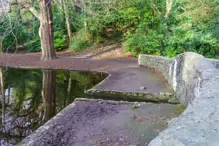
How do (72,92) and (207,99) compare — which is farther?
(72,92)

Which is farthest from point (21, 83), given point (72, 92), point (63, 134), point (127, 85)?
point (63, 134)

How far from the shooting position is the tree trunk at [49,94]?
6.08 m

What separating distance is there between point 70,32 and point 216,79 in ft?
54.4

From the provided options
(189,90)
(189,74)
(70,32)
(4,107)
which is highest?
(70,32)

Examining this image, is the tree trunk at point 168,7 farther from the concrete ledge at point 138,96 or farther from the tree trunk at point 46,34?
the concrete ledge at point 138,96

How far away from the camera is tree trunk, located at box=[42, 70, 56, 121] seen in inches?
240

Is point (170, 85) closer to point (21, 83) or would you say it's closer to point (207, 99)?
point (207, 99)

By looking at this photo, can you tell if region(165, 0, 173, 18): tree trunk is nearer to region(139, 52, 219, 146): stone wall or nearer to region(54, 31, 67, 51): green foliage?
region(54, 31, 67, 51): green foliage

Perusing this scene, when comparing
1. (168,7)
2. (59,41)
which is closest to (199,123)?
(168,7)

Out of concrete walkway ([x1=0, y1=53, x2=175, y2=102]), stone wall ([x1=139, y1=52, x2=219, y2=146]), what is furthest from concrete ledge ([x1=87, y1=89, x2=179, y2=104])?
stone wall ([x1=139, y1=52, x2=219, y2=146])

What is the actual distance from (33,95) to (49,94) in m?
0.54

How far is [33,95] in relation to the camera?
7.46 meters

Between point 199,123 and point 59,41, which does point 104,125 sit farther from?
point 59,41

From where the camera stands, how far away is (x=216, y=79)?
11.4ft
